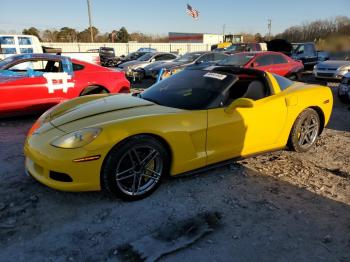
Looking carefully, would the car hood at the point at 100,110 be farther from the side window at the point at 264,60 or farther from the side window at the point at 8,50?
the side window at the point at 8,50

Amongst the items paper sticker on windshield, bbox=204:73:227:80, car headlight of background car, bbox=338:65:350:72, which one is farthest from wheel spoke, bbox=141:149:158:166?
car headlight of background car, bbox=338:65:350:72

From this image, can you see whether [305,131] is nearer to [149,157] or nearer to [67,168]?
[149,157]

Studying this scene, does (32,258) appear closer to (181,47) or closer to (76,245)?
(76,245)

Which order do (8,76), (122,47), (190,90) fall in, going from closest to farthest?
(190,90), (8,76), (122,47)

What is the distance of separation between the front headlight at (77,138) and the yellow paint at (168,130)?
0.05 m

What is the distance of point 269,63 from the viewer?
414 inches

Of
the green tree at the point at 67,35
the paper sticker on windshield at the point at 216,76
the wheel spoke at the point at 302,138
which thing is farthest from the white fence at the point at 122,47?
the wheel spoke at the point at 302,138

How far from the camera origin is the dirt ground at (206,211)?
251 centimetres

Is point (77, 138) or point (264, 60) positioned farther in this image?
point (264, 60)

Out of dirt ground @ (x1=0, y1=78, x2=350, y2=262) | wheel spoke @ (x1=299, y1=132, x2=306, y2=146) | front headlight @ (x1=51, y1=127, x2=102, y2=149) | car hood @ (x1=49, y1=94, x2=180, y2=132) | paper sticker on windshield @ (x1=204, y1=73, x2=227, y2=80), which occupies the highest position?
paper sticker on windshield @ (x1=204, y1=73, x2=227, y2=80)

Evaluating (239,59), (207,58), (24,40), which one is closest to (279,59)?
(239,59)

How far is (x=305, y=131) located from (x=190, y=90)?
186 cm

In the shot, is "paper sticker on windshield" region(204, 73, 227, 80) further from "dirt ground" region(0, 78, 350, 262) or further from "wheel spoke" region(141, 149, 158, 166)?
"wheel spoke" region(141, 149, 158, 166)

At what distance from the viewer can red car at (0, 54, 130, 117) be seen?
605cm
